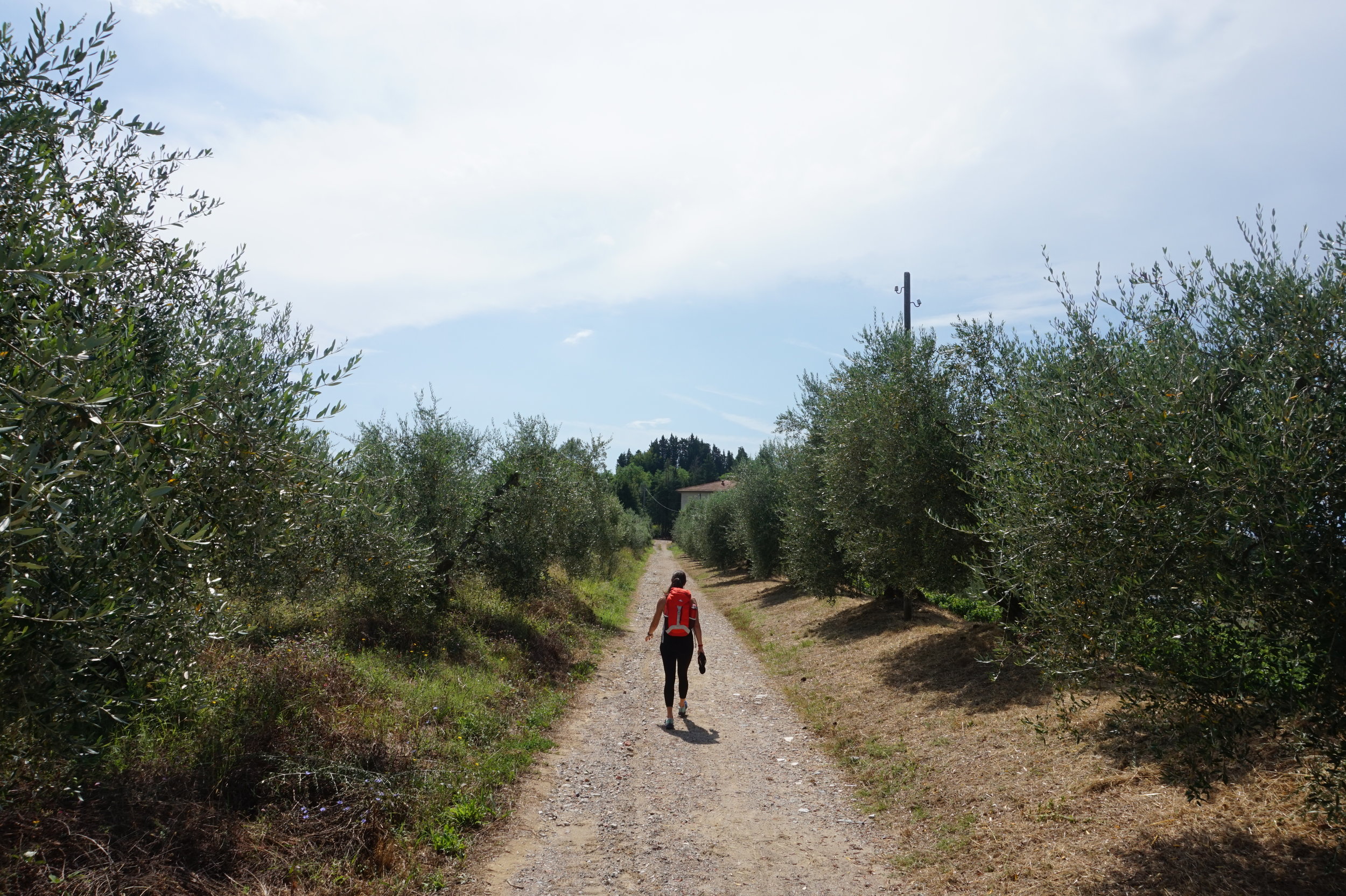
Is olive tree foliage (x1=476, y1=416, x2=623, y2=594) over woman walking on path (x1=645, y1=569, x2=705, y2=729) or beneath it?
over

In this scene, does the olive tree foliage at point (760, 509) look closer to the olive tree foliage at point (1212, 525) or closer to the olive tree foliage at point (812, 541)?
the olive tree foliage at point (812, 541)

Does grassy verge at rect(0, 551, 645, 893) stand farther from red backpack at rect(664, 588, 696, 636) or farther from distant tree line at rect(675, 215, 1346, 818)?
distant tree line at rect(675, 215, 1346, 818)

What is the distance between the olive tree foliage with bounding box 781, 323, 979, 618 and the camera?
13195mm

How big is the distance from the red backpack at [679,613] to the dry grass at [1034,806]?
8.33ft

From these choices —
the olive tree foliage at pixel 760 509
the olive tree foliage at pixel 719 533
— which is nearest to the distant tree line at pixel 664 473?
the olive tree foliage at pixel 719 533

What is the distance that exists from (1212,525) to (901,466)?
8.76m

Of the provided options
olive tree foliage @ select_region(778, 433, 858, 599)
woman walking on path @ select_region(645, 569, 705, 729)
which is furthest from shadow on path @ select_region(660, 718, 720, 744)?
olive tree foliage @ select_region(778, 433, 858, 599)

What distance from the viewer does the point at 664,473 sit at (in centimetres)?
14738

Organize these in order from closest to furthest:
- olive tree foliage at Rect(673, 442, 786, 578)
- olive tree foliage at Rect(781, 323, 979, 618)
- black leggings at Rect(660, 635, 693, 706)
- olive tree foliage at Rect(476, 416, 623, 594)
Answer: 1. black leggings at Rect(660, 635, 693, 706)
2. olive tree foliage at Rect(781, 323, 979, 618)
3. olive tree foliage at Rect(476, 416, 623, 594)
4. olive tree foliage at Rect(673, 442, 786, 578)

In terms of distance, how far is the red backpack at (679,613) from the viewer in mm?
10992

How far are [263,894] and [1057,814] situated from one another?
6.41m

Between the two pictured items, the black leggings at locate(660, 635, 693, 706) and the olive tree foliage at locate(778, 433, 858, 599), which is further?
the olive tree foliage at locate(778, 433, 858, 599)

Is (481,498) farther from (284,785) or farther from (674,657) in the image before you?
(284,785)

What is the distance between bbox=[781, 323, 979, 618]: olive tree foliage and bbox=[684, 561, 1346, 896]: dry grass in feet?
6.58
